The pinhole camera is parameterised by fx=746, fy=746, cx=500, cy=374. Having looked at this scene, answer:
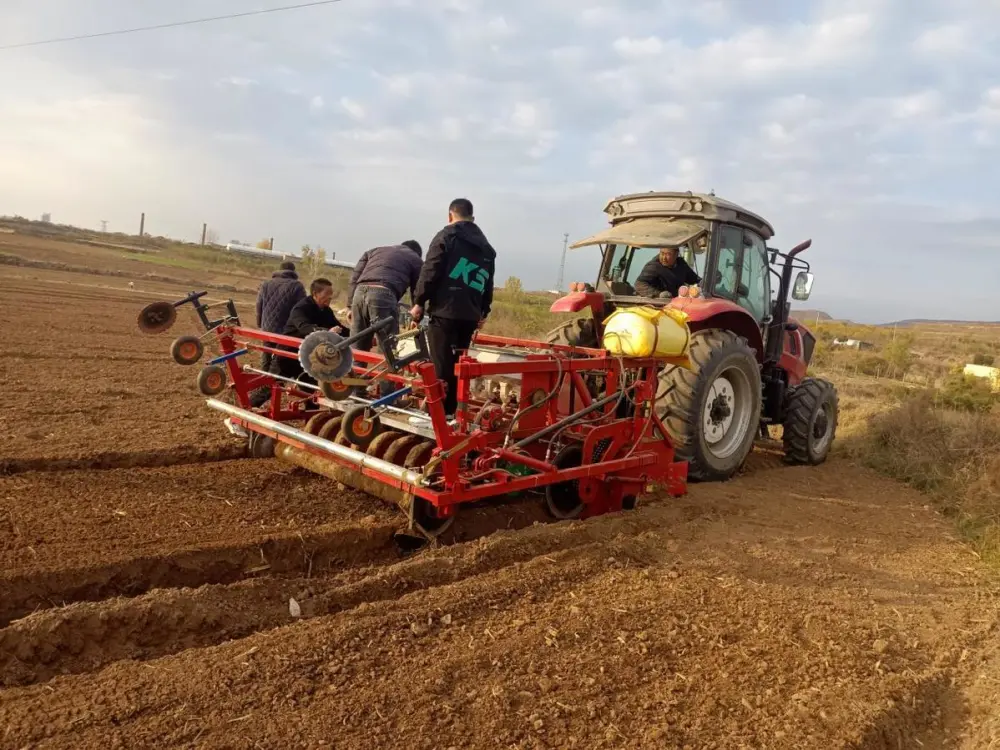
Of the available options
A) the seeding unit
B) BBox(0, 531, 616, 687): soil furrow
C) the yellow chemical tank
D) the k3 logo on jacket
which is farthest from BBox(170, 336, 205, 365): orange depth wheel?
the yellow chemical tank

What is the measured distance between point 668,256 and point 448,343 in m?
2.52

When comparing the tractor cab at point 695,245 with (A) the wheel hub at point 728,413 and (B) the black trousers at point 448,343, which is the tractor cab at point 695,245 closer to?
(A) the wheel hub at point 728,413

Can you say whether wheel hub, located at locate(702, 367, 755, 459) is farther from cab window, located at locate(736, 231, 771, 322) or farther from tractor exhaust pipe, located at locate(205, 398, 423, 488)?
tractor exhaust pipe, located at locate(205, 398, 423, 488)

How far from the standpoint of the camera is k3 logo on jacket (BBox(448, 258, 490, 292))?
15.5 ft

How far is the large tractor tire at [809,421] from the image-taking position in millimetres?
7434

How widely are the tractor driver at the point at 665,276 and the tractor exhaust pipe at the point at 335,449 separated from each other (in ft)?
10.2

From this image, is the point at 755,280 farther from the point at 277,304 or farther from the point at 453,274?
the point at 277,304

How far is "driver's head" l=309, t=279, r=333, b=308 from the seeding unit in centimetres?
81

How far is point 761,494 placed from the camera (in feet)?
20.3

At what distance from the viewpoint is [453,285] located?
4.71m

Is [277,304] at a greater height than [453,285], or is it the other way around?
[453,285]

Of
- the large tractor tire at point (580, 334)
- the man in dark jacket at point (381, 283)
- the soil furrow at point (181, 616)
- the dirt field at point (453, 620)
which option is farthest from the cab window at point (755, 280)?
the soil furrow at point (181, 616)

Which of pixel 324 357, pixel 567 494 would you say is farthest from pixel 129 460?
pixel 567 494

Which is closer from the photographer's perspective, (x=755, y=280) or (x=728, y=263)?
(x=728, y=263)
